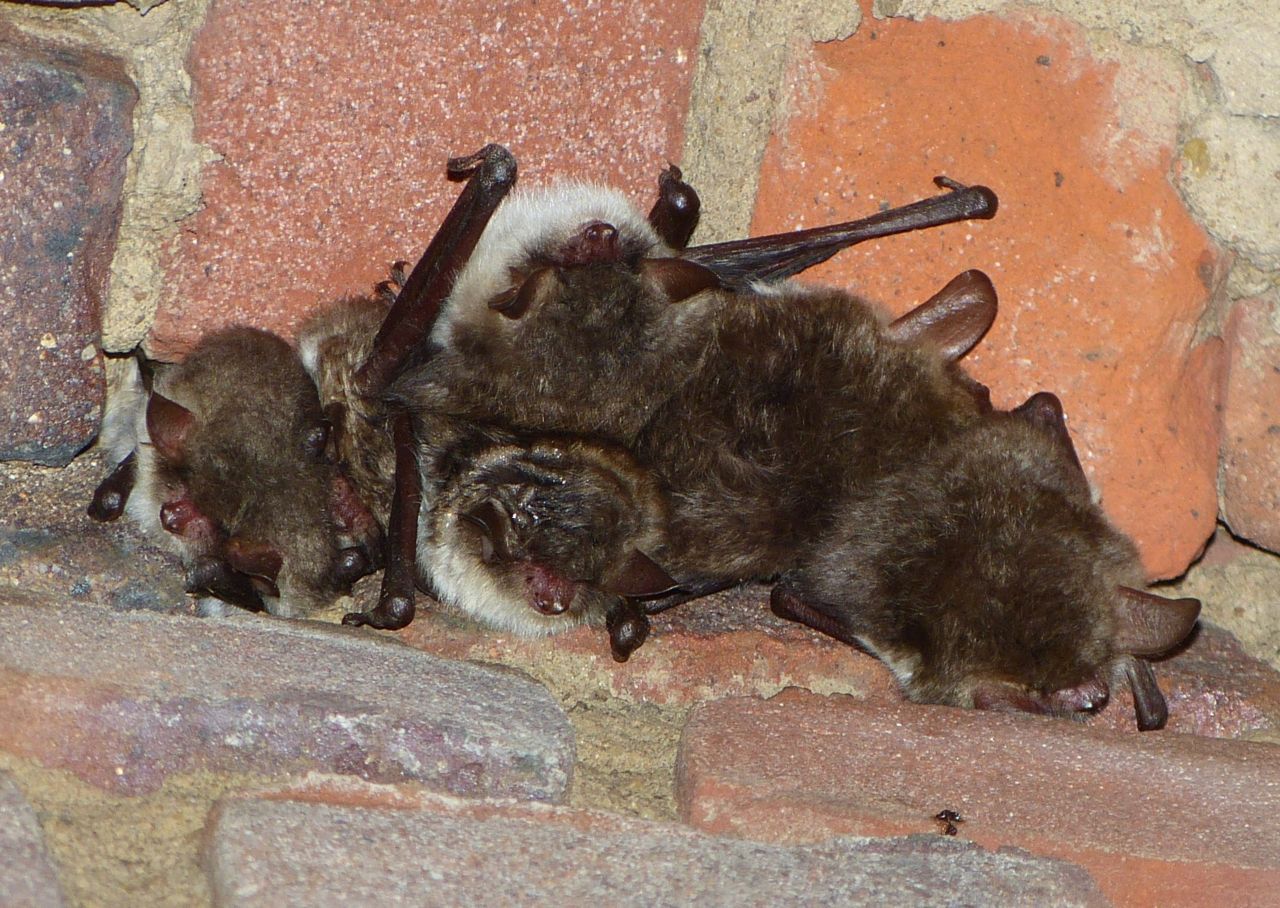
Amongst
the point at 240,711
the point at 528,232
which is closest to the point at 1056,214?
the point at 528,232

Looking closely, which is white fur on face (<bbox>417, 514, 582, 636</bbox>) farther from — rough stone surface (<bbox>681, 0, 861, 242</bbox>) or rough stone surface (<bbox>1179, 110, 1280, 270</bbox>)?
rough stone surface (<bbox>1179, 110, 1280, 270</bbox>)

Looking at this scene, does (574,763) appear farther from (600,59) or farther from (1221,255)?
(1221,255)

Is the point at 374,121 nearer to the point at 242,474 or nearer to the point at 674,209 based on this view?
the point at 674,209

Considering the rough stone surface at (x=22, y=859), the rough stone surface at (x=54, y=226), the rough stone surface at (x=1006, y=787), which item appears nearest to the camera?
the rough stone surface at (x=22, y=859)

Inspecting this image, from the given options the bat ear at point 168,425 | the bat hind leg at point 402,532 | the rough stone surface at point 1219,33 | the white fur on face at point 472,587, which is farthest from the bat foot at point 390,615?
the rough stone surface at point 1219,33

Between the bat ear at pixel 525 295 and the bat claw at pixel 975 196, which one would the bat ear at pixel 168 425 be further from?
the bat claw at pixel 975 196

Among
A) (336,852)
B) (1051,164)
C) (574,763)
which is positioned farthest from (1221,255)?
(336,852)
